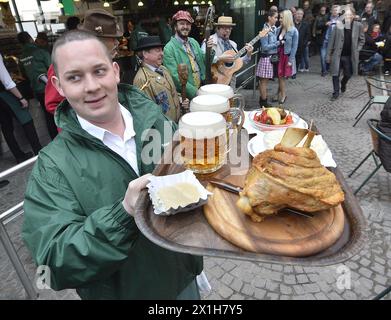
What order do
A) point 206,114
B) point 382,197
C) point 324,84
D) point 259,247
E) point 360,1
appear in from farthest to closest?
1. point 360,1
2. point 324,84
3. point 382,197
4. point 206,114
5. point 259,247

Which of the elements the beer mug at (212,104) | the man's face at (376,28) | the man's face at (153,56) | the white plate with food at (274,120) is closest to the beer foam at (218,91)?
the beer mug at (212,104)

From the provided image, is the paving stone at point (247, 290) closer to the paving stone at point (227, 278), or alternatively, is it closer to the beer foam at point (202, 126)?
the paving stone at point (227, 278)

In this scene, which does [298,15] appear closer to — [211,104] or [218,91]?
[218,91]

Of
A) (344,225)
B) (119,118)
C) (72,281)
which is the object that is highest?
(119,118)

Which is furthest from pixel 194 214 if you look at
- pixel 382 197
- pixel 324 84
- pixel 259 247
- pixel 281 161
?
pixel 324 84

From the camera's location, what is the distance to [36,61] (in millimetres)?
6074

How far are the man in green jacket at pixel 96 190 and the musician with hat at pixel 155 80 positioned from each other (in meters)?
1.83

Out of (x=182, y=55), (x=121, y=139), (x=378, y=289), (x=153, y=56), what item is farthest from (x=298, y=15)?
(x=121, y=139)

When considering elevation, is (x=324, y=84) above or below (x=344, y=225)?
below

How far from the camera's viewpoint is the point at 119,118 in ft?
5.94

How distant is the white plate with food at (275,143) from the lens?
1592 millimetres

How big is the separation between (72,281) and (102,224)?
320 mm

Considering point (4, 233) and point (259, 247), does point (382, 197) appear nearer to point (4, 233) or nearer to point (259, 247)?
point (259, 247)

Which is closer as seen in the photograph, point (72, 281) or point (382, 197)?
point (72, 281)
